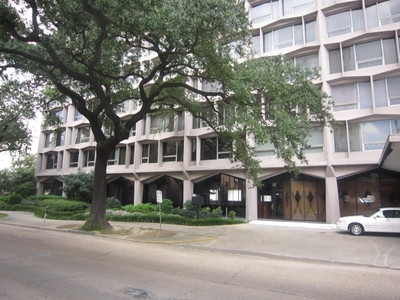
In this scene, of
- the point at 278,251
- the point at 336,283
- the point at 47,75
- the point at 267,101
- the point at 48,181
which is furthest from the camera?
the point at 48,181

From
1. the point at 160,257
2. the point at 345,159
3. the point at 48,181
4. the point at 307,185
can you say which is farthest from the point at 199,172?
the point at 48,181

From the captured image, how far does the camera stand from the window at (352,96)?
2069 centimetres

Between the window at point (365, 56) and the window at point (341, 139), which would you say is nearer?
the window at point (365, 56)

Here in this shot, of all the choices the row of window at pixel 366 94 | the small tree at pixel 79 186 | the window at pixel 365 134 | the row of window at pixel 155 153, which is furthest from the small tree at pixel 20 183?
the window at pixel 365 134

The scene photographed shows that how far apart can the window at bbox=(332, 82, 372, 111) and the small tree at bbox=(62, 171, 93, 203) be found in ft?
75.1

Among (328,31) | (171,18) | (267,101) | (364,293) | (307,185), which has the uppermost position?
(328,31)

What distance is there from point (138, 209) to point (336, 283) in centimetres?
2037

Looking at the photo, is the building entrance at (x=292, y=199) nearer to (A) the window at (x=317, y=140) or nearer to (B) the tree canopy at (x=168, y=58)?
(A) the window at (x=317, y=140)

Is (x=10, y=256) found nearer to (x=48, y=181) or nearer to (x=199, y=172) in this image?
(x=199, y=172)

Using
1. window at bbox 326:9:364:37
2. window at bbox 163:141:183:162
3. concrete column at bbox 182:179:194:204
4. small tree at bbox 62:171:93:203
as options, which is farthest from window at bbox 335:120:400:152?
small tree at bbox 62:171:93:203

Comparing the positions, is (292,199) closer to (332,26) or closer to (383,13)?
(332,26)

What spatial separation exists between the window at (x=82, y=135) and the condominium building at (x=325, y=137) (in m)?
11.1

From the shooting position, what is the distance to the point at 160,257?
32.4ft

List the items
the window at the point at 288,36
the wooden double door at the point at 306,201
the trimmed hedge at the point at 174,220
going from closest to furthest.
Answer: the trimmed hedge at the point at 174,220 < the wooden double door at the point at 306,201 < the window at the point at 288,36
